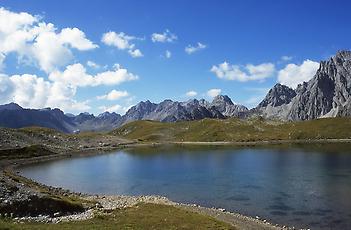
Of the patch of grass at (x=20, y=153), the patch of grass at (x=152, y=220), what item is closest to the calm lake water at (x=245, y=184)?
the patch of grass at (x=152, y=220)

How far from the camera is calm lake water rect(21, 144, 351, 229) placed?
2712 inches

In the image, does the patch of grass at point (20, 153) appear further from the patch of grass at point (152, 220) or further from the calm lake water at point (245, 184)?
the patch of grass at point (152, 220)

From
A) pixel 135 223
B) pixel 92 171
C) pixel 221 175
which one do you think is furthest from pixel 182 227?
pixel 92 171

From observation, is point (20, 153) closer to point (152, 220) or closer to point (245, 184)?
point (245, 184)

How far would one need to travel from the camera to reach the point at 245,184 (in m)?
99.1

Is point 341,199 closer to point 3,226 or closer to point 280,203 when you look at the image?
point 280,203

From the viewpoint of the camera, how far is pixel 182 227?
164ft

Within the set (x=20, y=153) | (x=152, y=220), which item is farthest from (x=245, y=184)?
(x=20, y=153)

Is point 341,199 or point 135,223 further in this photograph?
point 341,199

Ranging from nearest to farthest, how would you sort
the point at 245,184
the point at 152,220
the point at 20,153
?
1. the point at 152,220
2. the point at 245,184
3. the point at 20,153

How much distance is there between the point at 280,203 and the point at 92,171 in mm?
84070

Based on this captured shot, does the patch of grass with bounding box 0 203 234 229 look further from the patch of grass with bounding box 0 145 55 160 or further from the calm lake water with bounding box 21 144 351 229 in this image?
the patch of grass with bounding box 0 145 55 160

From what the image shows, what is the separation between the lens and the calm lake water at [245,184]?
226 ft

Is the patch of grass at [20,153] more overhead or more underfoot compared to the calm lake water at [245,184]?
more overhead
